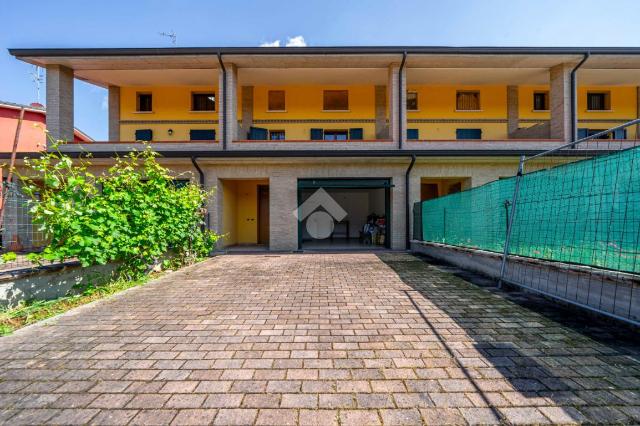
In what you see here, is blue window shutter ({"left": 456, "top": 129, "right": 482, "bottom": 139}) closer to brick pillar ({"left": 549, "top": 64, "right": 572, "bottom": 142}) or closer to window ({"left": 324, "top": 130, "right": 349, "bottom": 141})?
brick pillar ({"left": 549, "top": 64, "right": 572, "bottom": 142})

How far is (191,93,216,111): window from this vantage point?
51.1 feet

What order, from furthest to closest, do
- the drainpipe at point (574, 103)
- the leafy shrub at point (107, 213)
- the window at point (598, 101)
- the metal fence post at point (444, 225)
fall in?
the window at point (598, 101) < the drainpipe at point (574, 103) < the metal fence post at point (444, 225) < the leafy shrub at point (107, 213)

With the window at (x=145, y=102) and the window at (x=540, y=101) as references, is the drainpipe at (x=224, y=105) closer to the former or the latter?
the window at (x=145, y=102)

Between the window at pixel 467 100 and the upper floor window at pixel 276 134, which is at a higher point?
the window at pixel 467 100

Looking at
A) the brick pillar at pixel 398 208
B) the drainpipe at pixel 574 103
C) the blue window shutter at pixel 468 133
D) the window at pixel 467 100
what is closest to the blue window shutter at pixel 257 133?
the brick pillar at pixel 398 208

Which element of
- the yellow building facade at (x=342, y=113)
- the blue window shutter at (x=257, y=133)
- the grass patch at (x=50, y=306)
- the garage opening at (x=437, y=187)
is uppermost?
the yellow building facade at (x=342, y=113)

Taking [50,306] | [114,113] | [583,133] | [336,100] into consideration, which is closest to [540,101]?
[583,133]

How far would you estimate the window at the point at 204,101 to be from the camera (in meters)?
15.6

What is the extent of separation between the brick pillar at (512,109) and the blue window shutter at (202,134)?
1685 centimetres

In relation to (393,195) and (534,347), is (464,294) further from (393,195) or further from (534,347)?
(393,195)

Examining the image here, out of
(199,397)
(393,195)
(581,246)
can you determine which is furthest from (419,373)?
(393,195)

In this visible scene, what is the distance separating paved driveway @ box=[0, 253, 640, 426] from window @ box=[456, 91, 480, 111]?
47.7 ft

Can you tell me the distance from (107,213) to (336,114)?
12599mm

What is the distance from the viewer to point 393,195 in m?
11.3
